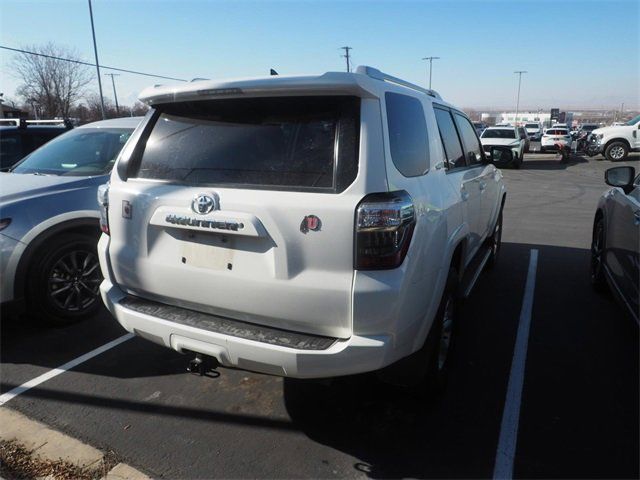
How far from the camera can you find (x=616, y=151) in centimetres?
2252

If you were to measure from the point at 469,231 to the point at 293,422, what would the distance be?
1921 millimetres

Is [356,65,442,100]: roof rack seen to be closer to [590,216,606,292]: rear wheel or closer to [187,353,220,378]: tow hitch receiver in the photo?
[187,353,220,378]: tow hitch receiver

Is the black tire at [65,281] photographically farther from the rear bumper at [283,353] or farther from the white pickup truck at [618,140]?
the white pickup truck at [618,140]

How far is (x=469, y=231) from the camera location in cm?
365

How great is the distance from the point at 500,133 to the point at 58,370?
2239 centimetres

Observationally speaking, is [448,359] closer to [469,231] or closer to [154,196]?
Result: [469,231]

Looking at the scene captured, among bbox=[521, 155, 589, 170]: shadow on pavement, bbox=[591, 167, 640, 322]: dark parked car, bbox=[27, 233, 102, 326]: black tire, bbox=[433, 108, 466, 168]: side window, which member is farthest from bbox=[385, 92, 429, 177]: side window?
bbox=[521, 155, 589, 170]: shadow on pavement

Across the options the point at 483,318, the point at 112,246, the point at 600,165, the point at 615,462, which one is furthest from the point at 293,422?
the point at 600,165

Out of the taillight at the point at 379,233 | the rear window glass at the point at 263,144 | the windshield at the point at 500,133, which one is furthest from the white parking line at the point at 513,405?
the windshield at the point at 500,133

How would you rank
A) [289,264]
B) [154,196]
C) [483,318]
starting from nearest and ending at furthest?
[289,264] → [154,196] → [483,318]

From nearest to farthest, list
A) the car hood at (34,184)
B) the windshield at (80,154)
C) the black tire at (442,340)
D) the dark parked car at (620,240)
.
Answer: the black tire at (442,340)
the dark parked car at (620,240)
the car hood at (34,184)
the windshield at (80,154)

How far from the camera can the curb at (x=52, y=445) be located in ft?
8.19

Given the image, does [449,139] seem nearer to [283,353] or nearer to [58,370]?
[283,353]

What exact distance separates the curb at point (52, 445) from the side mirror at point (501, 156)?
14.2 feet
